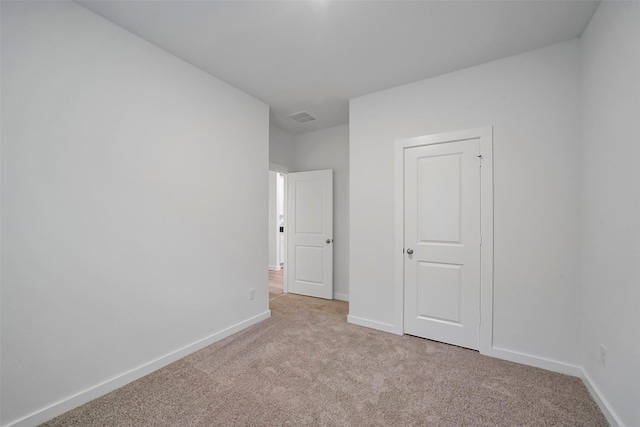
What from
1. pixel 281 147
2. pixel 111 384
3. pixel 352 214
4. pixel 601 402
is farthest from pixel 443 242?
pixel 111 384

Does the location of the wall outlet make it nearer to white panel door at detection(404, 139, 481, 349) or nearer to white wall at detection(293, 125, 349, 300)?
white panel door at detection(404, 139, 481, 349)

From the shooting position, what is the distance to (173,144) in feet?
7.72

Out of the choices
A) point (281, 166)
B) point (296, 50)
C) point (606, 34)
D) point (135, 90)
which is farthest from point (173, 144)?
point (606, 34)

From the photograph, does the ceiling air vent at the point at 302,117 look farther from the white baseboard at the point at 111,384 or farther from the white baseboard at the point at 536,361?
the white baseboard at the point at 536,361

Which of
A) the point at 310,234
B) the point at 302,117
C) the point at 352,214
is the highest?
the point at 302,117

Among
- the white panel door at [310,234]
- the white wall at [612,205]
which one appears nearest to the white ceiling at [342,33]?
the white wall at [612,205]

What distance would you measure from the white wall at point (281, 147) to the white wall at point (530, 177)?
2.19 m

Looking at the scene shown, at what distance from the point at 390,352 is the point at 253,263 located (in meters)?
1.78

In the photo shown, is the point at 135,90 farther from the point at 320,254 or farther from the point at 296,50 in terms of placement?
the point at 320,254

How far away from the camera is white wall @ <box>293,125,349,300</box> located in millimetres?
4109

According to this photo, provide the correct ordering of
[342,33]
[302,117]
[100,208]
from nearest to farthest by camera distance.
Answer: [100,208], [342,33], [302,117]

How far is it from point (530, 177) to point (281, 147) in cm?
332

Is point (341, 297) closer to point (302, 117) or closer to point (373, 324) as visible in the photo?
point (373, 324)

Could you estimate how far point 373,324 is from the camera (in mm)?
2988
